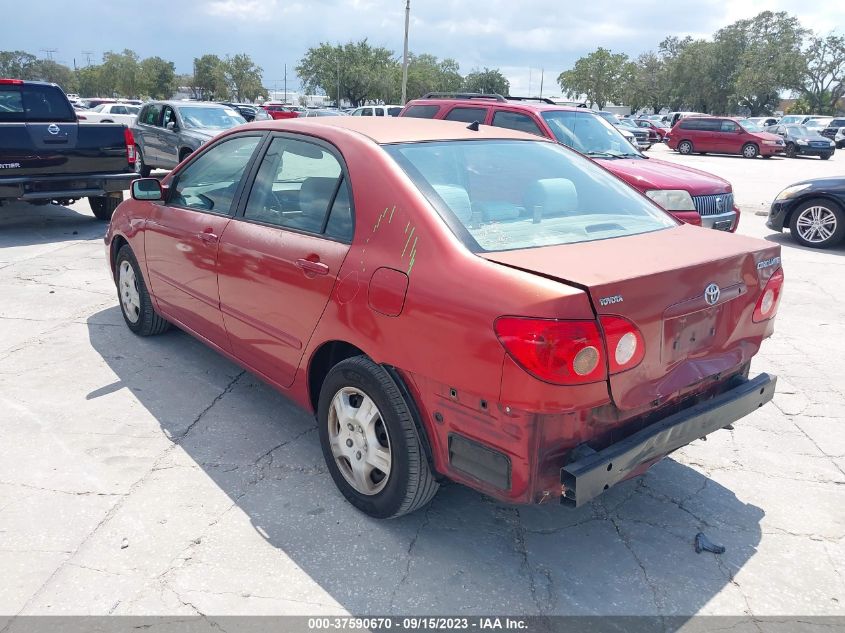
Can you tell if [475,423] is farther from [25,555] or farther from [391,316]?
[25,555]

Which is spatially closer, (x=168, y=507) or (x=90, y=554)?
(x=90, y=554)

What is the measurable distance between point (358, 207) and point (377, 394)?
84 centimetres

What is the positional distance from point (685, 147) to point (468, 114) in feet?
83.2

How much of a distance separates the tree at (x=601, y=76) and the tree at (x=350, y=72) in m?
30.2

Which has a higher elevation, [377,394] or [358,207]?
[358,207]

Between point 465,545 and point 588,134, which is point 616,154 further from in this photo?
point 465,545

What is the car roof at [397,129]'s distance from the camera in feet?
10.9

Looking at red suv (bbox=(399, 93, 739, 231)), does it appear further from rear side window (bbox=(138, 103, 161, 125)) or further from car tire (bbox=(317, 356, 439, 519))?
rear side window (bbox=(138, 103, 161, 125))

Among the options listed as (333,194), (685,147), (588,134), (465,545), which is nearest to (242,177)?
(333,194)

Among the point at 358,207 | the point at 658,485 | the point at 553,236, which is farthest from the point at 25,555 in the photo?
the point at 658,485

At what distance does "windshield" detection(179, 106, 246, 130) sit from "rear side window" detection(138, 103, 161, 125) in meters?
0.78

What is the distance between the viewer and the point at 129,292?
537 centimetres

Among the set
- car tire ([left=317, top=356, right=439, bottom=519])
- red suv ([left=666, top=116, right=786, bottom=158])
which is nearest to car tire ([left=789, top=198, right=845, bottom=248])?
car tire ([left=317, top=356, right=439, bottom=519])

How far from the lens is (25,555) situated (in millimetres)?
2861
